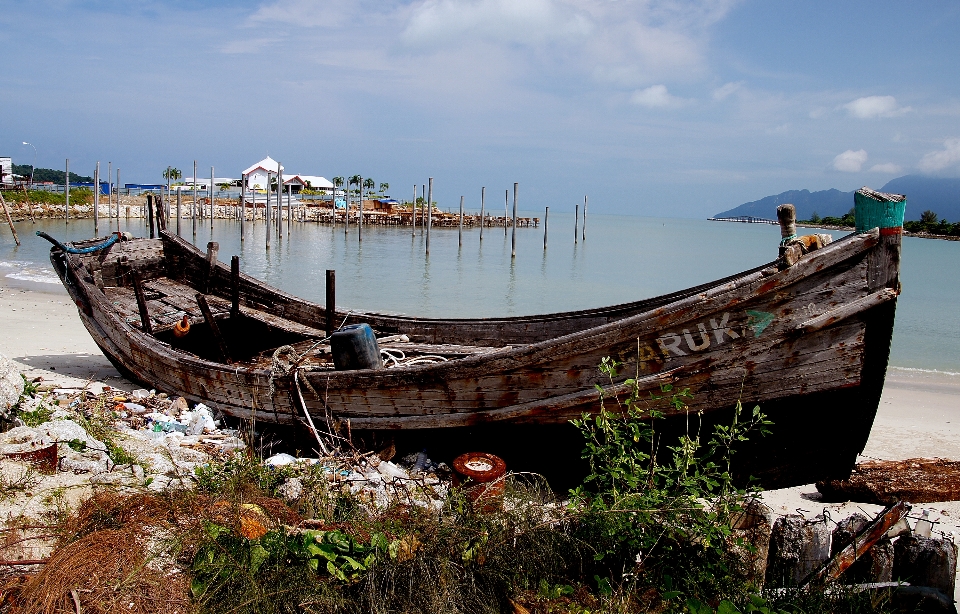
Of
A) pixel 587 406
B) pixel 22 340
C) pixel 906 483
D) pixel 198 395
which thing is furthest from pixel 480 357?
pixel 22 340

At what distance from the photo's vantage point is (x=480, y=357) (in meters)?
5.02

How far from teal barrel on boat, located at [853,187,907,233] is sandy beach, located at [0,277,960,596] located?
2035 millimetres

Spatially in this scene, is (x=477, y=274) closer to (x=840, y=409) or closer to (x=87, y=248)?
(x=87, y=248)

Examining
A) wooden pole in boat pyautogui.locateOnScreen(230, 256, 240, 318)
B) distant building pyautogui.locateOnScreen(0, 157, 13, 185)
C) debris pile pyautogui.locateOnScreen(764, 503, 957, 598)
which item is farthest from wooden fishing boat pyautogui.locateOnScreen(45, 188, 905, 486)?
distant building pyautogui.locateOnScreen(0, 157, 13, 185)

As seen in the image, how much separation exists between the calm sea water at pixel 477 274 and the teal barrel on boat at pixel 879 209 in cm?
1229

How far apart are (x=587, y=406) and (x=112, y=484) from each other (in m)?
3.30

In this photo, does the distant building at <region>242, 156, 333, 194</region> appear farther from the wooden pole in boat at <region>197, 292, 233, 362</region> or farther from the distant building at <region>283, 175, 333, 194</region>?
the wooden pole in boat at <region>197, 292, 233, 362</region>

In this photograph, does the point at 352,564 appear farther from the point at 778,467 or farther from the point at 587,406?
the point at 778,467

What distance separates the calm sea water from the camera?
71.2 feet

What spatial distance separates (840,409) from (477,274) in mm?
28072

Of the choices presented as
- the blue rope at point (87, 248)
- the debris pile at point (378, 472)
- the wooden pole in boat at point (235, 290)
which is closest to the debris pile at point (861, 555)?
the debris pile at point (378, 472)

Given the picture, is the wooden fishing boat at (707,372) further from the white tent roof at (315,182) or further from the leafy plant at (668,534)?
the white tent roof at (315,182)

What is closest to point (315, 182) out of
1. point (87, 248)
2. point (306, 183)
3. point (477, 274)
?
point (306, 183)

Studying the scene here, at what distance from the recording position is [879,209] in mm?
4207
